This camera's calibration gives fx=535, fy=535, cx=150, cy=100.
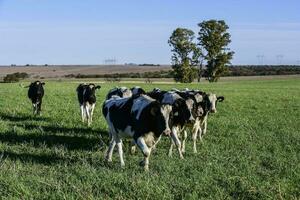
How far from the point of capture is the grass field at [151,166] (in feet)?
27.7

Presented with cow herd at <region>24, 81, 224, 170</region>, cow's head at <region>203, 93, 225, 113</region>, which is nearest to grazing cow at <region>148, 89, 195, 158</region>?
cow herd at <region>24, 81, 224, 170</region>

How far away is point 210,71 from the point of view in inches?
3644

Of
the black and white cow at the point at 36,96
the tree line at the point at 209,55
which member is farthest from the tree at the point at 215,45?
the black and white cow at the point at 36,96

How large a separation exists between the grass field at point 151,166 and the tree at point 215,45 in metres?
71.9

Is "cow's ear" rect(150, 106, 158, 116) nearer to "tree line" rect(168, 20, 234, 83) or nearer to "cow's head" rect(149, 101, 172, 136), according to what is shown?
"cow's head" rect(149, 101, 172, 136)

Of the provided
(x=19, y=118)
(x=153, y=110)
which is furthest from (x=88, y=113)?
(x=153, y=110)

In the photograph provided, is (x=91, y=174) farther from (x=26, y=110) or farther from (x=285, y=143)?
(x=26, y=110)

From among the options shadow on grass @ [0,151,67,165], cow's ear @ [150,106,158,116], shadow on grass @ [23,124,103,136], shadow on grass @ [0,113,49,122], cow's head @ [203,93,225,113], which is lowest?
shadow on grass @ [0,113,49,122]

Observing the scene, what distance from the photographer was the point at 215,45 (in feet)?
305

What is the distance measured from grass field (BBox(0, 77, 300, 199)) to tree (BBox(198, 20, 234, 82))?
71.9m

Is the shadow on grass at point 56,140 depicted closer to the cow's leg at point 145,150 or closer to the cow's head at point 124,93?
the cow's head at point 124,93

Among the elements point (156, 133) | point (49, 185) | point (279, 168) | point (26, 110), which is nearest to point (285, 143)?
point (279, 168)

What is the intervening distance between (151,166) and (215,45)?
83.3 m

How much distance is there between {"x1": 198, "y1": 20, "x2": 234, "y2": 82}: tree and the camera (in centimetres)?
9238
